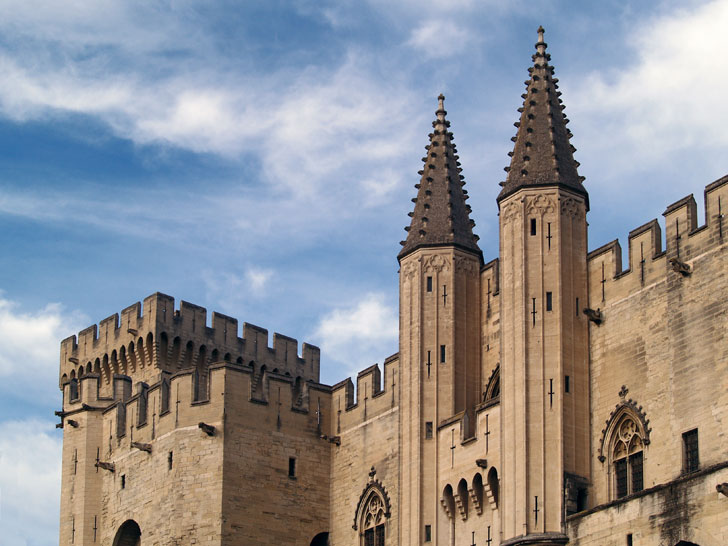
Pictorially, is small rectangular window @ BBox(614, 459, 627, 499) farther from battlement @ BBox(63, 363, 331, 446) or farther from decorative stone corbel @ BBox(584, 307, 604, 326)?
battlement @ BBox(63, 363, 331, 446)

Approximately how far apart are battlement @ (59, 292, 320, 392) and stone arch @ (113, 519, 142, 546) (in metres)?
7.27

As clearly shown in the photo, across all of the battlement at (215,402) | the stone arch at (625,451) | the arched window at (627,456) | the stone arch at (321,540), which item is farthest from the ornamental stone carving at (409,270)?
the arched window at (627,456)

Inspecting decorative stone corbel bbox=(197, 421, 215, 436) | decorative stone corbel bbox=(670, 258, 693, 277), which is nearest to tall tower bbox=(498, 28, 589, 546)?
decorative stone corbel bbox=(670, 258, 693, 277)

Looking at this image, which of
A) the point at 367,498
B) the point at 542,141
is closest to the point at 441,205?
the point at 542,141

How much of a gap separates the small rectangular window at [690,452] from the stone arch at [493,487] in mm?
6156

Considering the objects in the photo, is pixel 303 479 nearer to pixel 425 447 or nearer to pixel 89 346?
pixel 425 447

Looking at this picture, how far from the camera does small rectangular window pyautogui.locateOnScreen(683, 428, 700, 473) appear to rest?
35.5 metres

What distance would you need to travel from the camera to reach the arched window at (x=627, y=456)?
37.2m

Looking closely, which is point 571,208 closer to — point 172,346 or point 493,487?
point 493,487

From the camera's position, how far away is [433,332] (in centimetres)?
4416

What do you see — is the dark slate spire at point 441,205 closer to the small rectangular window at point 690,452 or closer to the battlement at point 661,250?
the battlement at point 661,250

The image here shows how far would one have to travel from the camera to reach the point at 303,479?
155ft

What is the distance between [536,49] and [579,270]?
7077mm

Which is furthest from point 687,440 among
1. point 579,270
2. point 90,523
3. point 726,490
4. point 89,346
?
point 89,346
